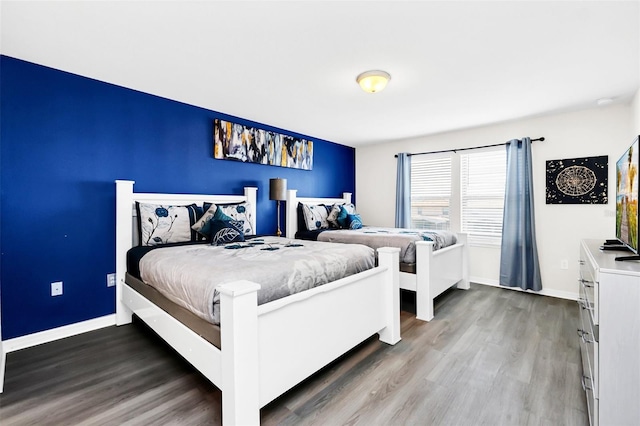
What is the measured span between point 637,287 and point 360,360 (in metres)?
1.54

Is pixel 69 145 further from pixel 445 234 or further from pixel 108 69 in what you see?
pixel 445 234

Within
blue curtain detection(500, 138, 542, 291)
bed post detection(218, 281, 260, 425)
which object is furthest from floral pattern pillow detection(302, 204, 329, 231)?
bed post detection(218, 281, 260, 425)

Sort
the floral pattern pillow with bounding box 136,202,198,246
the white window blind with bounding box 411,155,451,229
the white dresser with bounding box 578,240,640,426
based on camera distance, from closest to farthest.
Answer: the white dresser with bounding box 578,240,640,426, the floral pattern pillow with bounding box 136,202,198,246, the white window blind with bounding box 411,155,451,229

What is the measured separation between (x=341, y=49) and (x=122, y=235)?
2.48m

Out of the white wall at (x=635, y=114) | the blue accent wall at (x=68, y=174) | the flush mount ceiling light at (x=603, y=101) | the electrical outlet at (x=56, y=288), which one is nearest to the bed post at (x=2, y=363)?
the blue accent wall at (x=68, y=174)

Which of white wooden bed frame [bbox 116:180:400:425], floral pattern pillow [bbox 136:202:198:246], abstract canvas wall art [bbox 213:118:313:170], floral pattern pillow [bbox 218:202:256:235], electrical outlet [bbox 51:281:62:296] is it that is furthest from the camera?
abstract canvas wall art [bbox 213:118:313:170]

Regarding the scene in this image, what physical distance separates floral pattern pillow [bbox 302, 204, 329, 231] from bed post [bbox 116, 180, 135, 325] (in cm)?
215

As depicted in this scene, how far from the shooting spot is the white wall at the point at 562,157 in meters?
3.28

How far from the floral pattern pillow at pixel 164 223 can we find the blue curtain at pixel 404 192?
3240 mm

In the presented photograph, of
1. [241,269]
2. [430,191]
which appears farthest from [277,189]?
[430,191]

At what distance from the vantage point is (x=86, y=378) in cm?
189

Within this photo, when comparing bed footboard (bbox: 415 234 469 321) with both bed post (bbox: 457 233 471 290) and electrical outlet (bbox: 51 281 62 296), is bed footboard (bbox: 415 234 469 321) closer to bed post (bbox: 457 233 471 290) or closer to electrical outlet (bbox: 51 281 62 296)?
bed post (bbox: 457 233 471 290)

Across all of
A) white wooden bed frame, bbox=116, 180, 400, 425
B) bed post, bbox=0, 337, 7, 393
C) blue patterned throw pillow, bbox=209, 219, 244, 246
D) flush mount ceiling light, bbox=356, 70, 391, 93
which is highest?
flush mount ceiling light, bbox=356, 70, 391, 93

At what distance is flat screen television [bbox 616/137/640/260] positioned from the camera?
148cm
